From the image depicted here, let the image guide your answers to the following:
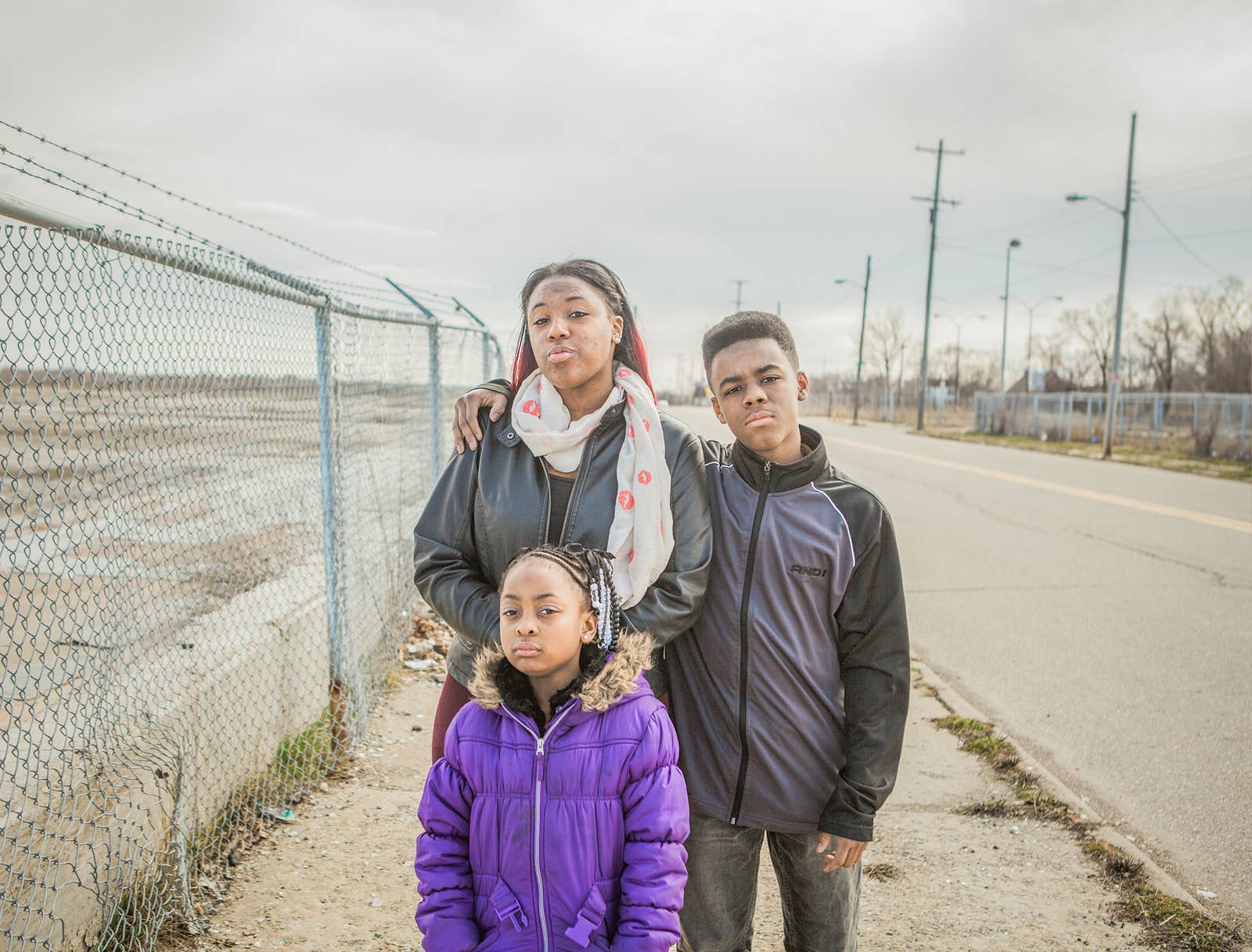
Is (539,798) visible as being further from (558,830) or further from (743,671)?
(743,671)

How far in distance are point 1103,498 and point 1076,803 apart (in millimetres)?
11504

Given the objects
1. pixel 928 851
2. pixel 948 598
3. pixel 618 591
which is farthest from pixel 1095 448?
pixel 618 591

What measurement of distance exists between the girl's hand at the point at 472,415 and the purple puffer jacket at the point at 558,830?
27.9 inches

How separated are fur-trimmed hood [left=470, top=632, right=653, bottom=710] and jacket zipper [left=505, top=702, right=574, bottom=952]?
5cm

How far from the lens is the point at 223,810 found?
3.45 metres

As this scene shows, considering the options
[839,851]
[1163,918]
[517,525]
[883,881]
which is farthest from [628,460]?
[1163,918]

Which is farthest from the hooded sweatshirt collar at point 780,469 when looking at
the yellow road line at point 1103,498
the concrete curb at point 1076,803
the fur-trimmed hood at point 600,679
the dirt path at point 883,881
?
the yellow road line at point 1103,498

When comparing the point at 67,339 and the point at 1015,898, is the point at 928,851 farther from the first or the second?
the point at 67,339

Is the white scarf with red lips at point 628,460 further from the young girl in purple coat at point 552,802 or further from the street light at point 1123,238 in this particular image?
the street light at point 1123,238

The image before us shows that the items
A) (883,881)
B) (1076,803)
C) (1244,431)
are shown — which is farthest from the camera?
(1244,431)

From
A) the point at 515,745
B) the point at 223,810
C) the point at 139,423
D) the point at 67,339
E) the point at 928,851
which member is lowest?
the point at 928,851

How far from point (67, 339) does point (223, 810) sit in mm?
1855

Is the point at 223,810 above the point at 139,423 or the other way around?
the other way around

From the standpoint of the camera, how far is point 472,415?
2.55m
